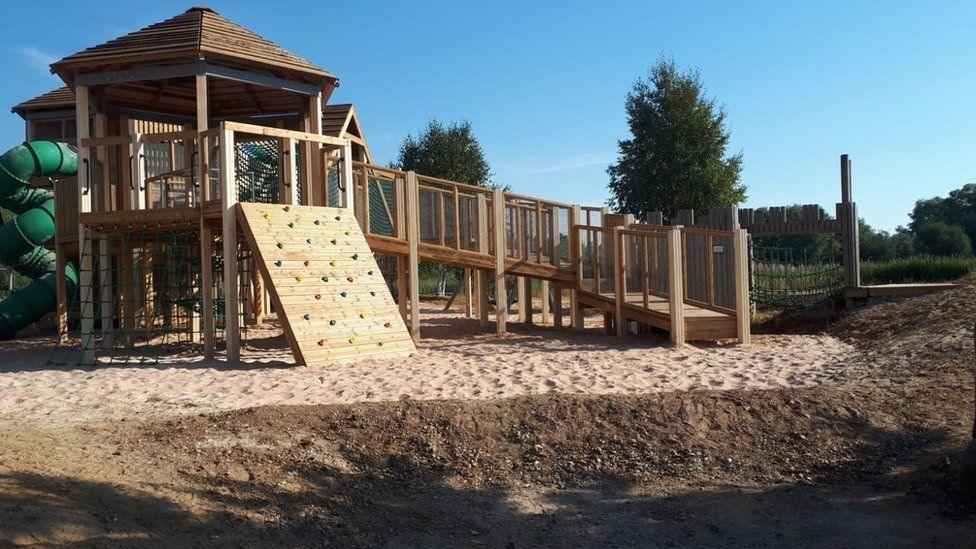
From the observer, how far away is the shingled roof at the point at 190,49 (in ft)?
39.5

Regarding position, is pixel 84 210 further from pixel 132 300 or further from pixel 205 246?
pixel 205 246

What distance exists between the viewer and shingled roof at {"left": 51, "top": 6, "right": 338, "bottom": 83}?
12.1 metres

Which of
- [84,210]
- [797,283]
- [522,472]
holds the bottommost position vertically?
[522,472]

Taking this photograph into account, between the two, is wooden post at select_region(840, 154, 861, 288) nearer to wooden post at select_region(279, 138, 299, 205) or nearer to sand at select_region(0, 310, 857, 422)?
sand at select_region(0, 310, 857, 422)

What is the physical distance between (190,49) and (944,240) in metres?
50.7

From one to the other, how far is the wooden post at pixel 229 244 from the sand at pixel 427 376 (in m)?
0.43

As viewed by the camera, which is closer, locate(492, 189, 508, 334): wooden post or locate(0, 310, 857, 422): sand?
locate(0, 310, 857, 422): sand

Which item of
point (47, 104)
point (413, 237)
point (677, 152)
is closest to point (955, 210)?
point (677, 152)

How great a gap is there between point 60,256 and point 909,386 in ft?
48.7

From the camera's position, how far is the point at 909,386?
27.5 feet

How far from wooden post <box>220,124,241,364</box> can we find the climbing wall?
20 cm

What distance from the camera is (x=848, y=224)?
16359 millimetres

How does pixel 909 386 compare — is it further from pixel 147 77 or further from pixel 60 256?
pixel 60 256

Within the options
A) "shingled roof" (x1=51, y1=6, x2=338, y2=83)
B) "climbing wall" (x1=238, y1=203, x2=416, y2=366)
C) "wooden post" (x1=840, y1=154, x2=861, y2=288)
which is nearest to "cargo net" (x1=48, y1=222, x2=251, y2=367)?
"climbing wall" (x1=238, y1=203, x2=416, y2=366)
